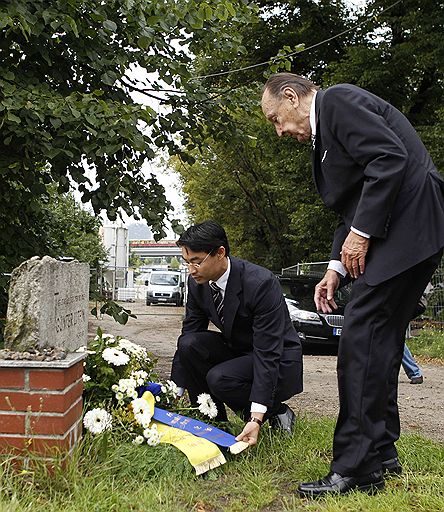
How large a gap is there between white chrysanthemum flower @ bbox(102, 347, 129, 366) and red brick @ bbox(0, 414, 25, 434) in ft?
2.86

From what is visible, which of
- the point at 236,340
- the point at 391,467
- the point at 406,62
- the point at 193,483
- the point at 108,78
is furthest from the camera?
the point at 406,62

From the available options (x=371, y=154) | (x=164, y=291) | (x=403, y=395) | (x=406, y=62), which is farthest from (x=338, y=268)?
(x=164, y=291)

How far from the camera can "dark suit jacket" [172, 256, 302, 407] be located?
382cm

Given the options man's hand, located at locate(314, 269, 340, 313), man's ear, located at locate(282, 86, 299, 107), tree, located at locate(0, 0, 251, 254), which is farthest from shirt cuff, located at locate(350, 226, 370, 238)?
tree, located at locate(0, 0, 251, 254)

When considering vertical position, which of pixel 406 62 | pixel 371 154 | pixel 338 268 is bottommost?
pixel 338 268

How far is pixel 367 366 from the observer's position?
3.11 metres

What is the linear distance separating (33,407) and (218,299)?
1.47m

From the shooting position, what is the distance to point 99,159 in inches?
207

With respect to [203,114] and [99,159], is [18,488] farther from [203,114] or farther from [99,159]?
[203,114]

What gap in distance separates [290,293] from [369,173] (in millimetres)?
10212

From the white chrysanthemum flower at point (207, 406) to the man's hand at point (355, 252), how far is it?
143 centimetres

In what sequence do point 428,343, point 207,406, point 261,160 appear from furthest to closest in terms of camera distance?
point 261,160
point 428,343
point 207,406

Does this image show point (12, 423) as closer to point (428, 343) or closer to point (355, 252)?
point (355, 252)

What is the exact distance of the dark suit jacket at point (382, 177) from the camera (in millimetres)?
3000
